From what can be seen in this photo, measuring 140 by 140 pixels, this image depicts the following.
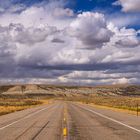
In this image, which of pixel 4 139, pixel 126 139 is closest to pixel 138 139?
pixel 126 139

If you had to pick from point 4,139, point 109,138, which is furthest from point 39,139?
point 109,138

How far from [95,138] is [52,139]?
5.66ft

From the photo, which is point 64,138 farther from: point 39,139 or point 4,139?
point 4,139

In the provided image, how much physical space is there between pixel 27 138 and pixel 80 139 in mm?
2192

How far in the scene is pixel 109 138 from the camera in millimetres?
14562

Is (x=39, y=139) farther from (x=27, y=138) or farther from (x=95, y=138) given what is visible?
(x=95, y=138)

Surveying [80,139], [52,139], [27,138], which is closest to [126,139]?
[80,139]

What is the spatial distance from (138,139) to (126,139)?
0.46 m

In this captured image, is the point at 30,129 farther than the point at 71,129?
Yes

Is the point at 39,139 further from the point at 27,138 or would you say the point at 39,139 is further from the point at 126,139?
the point at 126,139

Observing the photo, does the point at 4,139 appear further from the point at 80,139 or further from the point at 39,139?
the point at 80,139

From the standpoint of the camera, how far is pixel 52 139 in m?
14.4

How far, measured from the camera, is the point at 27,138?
1474 cm

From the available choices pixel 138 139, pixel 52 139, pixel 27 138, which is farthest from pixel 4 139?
pixel 138 139
